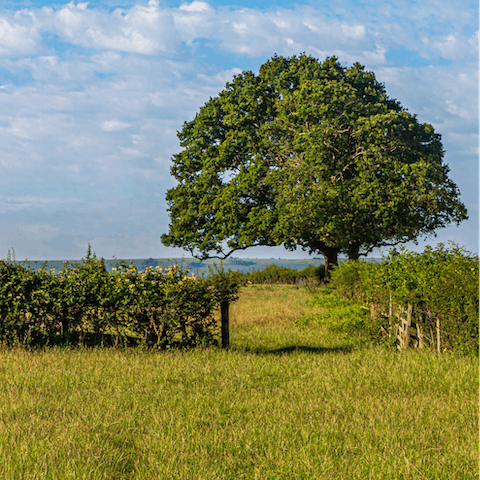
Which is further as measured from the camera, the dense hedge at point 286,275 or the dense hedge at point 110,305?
the dense hedge at point 286,275

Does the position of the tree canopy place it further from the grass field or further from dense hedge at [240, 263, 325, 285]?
the grass field

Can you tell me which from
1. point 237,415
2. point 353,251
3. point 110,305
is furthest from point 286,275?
point 237,415

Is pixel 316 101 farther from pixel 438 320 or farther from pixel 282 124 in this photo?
pixel 438 320

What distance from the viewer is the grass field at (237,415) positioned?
12.7 feet

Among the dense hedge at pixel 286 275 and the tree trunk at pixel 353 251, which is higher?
the tree trunk at pixel 353 251

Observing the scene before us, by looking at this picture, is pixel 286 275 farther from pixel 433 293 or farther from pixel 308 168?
pixel 433 293

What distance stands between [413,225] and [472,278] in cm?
1653

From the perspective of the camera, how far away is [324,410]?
5.19m

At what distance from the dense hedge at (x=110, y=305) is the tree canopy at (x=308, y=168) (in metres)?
13.5

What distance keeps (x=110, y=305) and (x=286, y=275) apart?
77.8 feet

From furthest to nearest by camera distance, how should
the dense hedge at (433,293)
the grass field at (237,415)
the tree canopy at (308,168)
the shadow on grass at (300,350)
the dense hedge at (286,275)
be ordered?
the dense hedge at (286,275), the tree canopy at (308,168), the shadow on grass at (300,350), the dense hedge at (433,293), the grass field at (237,415)

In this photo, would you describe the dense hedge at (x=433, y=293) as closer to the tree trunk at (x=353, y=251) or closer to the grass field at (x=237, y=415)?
the grass field at (x=237, y=415)

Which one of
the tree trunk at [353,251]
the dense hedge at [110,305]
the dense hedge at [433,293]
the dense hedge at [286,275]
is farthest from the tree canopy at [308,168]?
the dense hedge at [110,305]

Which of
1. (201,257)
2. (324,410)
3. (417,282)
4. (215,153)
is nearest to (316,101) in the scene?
(215,153)
